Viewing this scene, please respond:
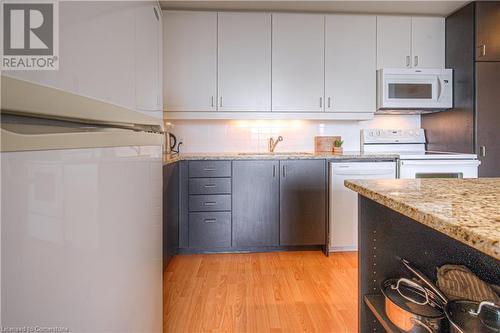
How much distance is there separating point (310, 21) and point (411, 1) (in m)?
0.89

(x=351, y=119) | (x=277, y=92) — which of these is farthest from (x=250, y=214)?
(x=351, y=119)

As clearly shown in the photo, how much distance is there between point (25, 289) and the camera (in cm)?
38

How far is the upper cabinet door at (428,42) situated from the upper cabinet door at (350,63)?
1.36 feet

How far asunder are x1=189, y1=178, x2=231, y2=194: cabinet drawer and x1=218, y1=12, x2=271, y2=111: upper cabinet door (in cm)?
70

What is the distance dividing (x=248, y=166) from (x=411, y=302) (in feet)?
5.92

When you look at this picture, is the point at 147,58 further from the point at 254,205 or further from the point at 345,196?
the point at 345,196

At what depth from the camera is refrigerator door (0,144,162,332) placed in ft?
1.19

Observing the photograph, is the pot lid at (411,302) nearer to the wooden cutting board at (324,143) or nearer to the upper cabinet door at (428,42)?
the wooden cutting board at (324,143)

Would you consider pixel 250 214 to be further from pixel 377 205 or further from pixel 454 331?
pixel 454 331

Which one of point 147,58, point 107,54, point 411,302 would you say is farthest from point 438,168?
point 107,54

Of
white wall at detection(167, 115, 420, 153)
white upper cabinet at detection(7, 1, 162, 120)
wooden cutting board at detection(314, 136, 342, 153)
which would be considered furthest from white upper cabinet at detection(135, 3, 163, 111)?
wooden cutting board at detection(314, 136, 342, 153)

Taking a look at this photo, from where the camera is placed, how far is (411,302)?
73cm

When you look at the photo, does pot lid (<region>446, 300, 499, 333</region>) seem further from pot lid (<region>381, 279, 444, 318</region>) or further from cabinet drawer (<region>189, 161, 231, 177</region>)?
cabinet drawer (<region>189, 161, 231, 177</region>)

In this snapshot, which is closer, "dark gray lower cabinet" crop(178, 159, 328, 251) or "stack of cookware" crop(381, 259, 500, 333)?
"stack of cookware" crop(381, 259, 500, 333)
